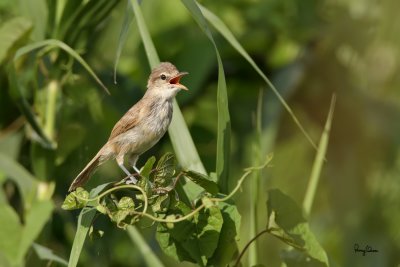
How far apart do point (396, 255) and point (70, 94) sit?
149 cm

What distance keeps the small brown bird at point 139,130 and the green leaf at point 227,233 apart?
257 mm

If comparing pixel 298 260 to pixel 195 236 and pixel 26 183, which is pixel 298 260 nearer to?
pixel 195 236

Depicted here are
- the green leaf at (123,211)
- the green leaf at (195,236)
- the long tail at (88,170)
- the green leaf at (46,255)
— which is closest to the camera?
the green leaf at (123,211)

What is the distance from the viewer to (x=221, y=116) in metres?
2.42

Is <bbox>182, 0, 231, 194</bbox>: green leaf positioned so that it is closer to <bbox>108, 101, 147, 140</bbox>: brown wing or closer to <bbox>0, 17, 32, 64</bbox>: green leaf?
<bbox>108, 101, 147, 140</bbox>: brown wing

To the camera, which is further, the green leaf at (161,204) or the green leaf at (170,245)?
the green leaf at (170,245)

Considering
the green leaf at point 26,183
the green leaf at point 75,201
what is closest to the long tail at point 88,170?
the green leaf at point 75,201

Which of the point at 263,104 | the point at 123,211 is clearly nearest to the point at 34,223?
the point at 123,211

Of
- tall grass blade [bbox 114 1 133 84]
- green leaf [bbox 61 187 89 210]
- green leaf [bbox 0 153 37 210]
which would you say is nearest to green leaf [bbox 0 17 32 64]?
green leaf [bbox 0 153 37 210]

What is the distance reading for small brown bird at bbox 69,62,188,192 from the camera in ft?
8.44

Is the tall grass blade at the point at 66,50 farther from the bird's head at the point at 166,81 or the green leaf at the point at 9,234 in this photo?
the green leaf at the point at 9,234

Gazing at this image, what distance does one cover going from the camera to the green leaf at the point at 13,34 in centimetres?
316

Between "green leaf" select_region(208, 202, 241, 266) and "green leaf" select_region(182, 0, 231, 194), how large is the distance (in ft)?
0.17

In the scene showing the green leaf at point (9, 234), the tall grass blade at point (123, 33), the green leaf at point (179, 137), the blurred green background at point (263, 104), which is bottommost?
the blurred green background at point (263, 104)
